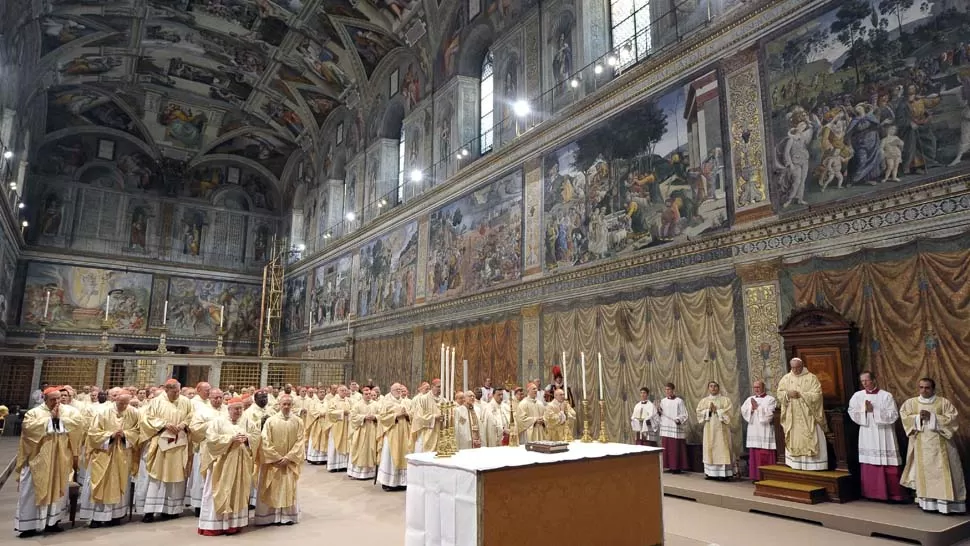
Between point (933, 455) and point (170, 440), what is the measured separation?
9380mm

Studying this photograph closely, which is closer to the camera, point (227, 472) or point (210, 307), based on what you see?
point (227, 472)

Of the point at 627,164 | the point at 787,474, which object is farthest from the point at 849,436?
the point at 627,164

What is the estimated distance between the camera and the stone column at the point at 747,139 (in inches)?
397

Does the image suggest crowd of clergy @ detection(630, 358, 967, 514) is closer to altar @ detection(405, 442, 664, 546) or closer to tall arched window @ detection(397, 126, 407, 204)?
altar @ detection(405, 442, 664, 546)

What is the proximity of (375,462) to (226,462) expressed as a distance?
444 centimetres

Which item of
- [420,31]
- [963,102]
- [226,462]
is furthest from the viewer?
[420,31]

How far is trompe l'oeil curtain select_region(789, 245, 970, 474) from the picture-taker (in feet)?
24.8

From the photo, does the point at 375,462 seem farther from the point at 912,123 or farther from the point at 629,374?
the point at 912,123

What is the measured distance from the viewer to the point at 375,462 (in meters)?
11.3

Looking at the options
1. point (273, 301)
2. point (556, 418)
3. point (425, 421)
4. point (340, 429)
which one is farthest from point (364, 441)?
point (273, 301)

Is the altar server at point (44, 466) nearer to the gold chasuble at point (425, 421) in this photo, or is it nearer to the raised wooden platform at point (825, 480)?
the gold chasuble at point (425, 421)

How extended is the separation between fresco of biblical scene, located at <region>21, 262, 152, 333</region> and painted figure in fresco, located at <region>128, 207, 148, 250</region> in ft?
5.69

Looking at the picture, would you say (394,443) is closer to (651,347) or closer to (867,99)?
(651,347)

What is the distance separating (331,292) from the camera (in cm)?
2678
